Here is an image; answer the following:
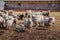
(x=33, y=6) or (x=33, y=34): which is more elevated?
(x=33, y=6)

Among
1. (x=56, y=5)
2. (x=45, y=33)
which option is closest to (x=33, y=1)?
(x=56, y=5)

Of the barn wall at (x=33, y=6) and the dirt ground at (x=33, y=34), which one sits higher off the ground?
the barn wall at (x=33, y=6)

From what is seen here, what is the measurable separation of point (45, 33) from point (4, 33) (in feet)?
3.42

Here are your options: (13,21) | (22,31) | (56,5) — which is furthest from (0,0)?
(22,31)

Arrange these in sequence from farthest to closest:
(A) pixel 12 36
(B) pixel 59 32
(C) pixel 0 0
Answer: (C) pixel 0 0 < (B) pixel 59 32 < (A) pixel 12 36

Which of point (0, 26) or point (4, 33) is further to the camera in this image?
point (0, 26)

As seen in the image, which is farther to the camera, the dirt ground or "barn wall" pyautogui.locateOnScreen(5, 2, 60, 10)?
"barn wall" pyautogui.locateOnScreen(5, 2, 60, 10)

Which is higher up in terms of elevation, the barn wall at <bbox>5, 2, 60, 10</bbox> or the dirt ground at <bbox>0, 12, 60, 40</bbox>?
the barn wall at <bbox>5, 2, 60, 10</bbox>

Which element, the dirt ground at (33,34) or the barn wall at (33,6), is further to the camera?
the barn wall at (33,6)

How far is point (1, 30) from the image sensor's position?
670cm

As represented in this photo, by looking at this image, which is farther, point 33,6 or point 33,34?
point 33,6

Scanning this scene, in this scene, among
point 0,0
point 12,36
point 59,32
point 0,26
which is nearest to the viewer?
point 12,36

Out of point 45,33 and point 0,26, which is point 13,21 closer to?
point 0,26

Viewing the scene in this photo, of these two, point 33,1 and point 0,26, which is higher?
point 33,1
